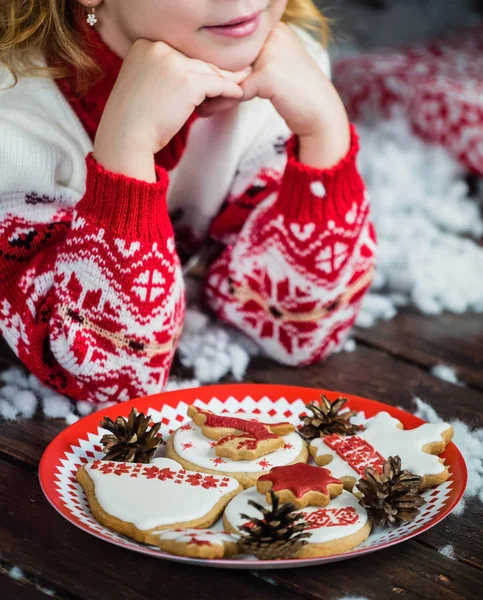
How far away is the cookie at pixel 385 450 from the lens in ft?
2.36

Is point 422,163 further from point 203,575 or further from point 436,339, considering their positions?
point 203,575

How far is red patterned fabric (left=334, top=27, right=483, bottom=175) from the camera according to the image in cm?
164

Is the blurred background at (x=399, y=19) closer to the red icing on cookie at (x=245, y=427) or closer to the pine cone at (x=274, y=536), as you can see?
the red icing on cookie at (x=245, y=427)

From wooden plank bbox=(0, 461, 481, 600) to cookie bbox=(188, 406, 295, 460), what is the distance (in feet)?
0.34

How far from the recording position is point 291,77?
0.96m

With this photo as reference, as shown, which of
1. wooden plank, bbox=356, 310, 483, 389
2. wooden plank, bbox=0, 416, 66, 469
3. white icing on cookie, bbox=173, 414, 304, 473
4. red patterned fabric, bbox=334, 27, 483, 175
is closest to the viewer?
white icing on cookie, bbox=173, 414, 304, 473

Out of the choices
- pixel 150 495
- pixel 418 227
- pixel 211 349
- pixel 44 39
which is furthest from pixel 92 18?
pixel 418 227

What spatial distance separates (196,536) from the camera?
0.63m

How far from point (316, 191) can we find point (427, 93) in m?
0.81

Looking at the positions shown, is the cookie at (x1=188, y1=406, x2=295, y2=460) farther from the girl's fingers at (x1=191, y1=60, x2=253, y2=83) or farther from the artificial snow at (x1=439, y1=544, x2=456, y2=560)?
the girl's fingers at (x1=191, y1=60, x2=253, y2=83)

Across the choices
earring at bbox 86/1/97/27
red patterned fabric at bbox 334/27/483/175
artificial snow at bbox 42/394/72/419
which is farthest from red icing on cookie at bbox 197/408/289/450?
red patterned fabric at bbox 334/27/483/175

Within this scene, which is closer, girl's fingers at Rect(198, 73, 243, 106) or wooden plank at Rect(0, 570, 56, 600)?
wooden plank at Rect(0, 570, 56, 600)

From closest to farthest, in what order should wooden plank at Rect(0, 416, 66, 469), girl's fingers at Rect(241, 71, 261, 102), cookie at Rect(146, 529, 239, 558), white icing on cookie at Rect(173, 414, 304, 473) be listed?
cookie at Rect(146, 529, 239, 558), white icing on cookie at Rect(173, 414, 304, 473), wooden plank at Rect(0, 416, 66, 469), girl's fingers at Rect(241, 71, 261, 102)

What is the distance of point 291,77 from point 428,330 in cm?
41
